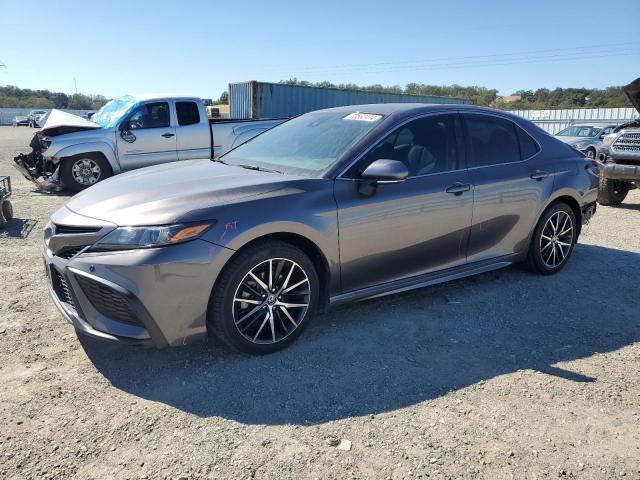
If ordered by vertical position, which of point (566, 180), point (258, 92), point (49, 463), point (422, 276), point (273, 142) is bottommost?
point (49, 463)

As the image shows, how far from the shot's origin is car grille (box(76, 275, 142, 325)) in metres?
2.90

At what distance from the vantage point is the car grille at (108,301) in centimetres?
290

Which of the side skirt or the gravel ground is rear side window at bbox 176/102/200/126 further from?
the side skirt

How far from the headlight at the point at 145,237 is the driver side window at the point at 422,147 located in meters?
1.36

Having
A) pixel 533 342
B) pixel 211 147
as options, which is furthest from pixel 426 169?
pixel 211 147

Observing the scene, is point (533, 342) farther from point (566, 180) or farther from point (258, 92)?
point (258, 92)

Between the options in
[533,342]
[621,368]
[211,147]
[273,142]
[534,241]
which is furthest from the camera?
[211,147]

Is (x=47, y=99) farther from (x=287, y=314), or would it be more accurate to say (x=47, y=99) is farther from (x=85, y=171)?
(x=287, y=314)

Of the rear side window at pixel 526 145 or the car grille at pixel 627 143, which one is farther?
the car grille at pixel 627 143

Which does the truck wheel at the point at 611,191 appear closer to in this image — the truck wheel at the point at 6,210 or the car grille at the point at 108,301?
the car grille at the point at 108,301

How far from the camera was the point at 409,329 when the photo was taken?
3.85 metres

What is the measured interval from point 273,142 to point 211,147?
7.09 m

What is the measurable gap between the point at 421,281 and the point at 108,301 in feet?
7.57

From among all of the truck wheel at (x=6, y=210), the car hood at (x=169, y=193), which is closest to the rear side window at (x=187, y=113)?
the truck wheel at (x=6, y=210)
